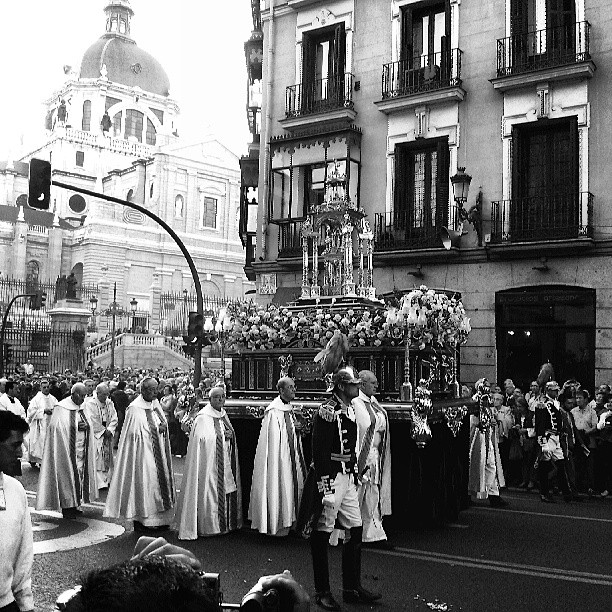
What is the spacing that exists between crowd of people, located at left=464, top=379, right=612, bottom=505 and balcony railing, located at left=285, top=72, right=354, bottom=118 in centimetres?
942

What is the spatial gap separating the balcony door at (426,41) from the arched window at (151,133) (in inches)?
2517

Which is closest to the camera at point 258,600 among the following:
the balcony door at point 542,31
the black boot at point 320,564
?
the black boot at point 320,564

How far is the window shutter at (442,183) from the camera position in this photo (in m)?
18.2

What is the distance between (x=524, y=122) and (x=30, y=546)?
52.6 feet

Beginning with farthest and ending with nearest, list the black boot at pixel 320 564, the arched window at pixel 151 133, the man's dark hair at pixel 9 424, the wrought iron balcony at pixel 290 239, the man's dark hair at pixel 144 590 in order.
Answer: the arched window at pixel 151 133
the wrought iron balcony at pixel 290 239
the black boot at pixel 320 564
the man's dark hair at pixel 9 424
the man's dark hair at pixel 144 590

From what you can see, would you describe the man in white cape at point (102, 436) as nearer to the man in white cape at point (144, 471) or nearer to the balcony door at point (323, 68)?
the man in white cape at point (144, 471)

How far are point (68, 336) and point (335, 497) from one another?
108 ft

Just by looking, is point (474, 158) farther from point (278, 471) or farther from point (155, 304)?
point (155, 304)

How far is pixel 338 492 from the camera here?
21.3ft

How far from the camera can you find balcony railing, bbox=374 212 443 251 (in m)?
18.2

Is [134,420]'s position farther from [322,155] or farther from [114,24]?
[114,24]

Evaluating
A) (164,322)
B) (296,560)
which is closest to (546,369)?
(296,560)

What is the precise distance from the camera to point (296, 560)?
8.09 m

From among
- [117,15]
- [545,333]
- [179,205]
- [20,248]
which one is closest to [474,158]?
[545,333]
